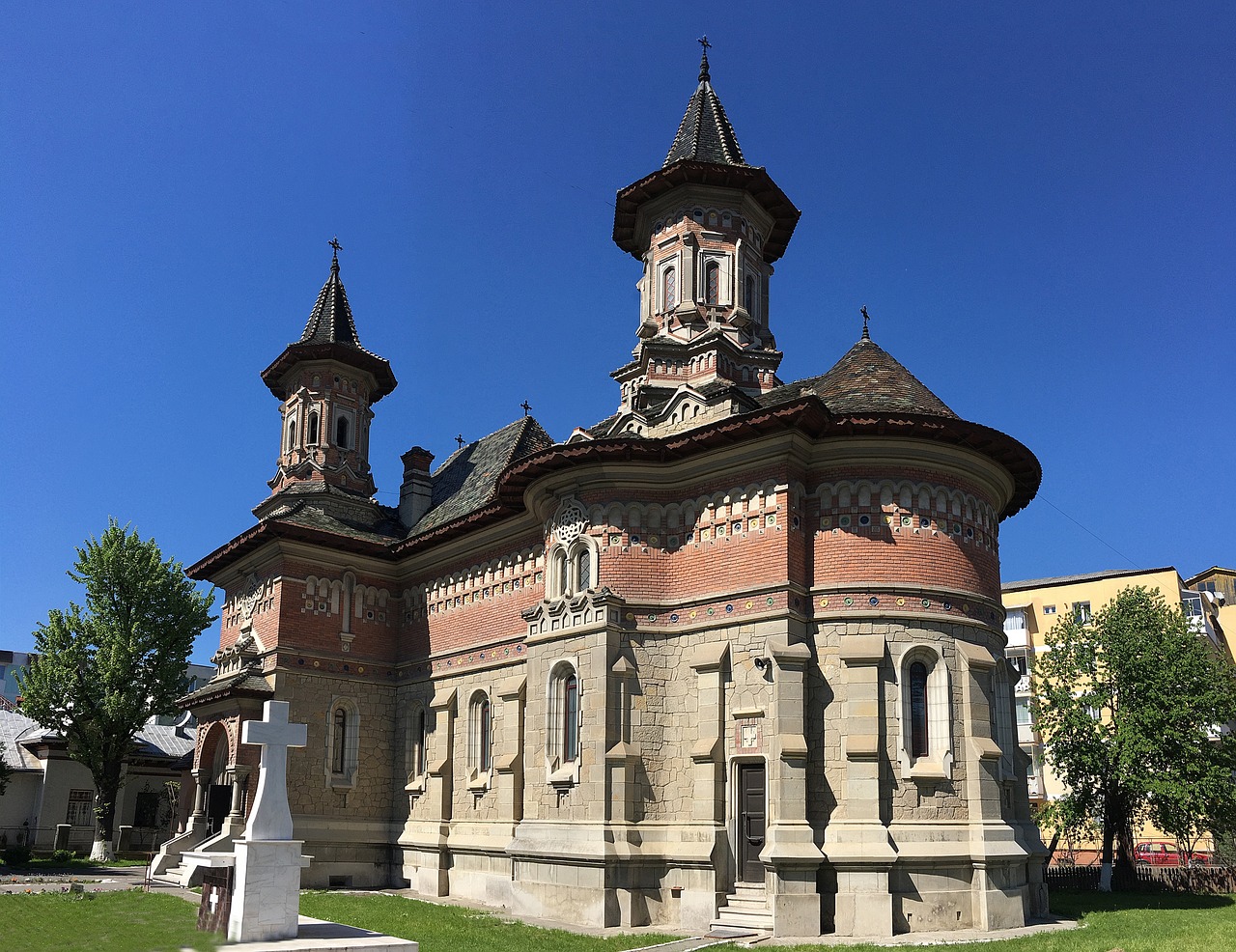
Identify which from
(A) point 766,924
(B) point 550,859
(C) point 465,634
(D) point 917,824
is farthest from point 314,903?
(D) point 917,824

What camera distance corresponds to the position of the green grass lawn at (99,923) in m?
13.4

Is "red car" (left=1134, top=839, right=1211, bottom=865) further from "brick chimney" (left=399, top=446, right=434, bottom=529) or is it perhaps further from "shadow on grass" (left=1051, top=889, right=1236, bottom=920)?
"brick chimney" (left=399, top=446, right=434, bottom=529)

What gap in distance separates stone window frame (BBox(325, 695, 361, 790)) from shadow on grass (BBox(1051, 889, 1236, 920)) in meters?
17.7

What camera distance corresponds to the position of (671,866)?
70.0 feet

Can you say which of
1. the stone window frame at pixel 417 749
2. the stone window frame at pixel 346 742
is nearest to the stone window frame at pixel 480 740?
the stone window frame at pixel 417 749

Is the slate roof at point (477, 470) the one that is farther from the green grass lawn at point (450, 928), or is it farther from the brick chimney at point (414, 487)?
the green grass lawn at point (450, 928)

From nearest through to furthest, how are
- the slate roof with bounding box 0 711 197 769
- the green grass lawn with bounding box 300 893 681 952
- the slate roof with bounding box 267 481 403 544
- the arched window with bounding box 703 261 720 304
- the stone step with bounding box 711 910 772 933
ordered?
the green grass lawn with bounding box 300 893 681 952, the stone step with bounding box 711 910 772 933, the arched window with bounding box 703 261 720 304, the slate roof with bounding box 267 481 403 544, the slate roof with bounding box 0 711 197 769

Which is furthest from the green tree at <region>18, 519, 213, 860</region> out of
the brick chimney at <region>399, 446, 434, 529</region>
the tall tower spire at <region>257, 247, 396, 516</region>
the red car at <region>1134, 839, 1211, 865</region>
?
the red car at <region>1134, 839, 1211, 865</region>

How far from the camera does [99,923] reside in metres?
17.2

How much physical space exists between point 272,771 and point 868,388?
1430 centimetres

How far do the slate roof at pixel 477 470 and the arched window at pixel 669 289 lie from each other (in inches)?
201

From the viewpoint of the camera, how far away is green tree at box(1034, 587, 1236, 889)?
28797 millimetres

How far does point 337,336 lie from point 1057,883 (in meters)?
27.3

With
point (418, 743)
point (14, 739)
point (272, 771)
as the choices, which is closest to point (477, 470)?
point (418, 743)
